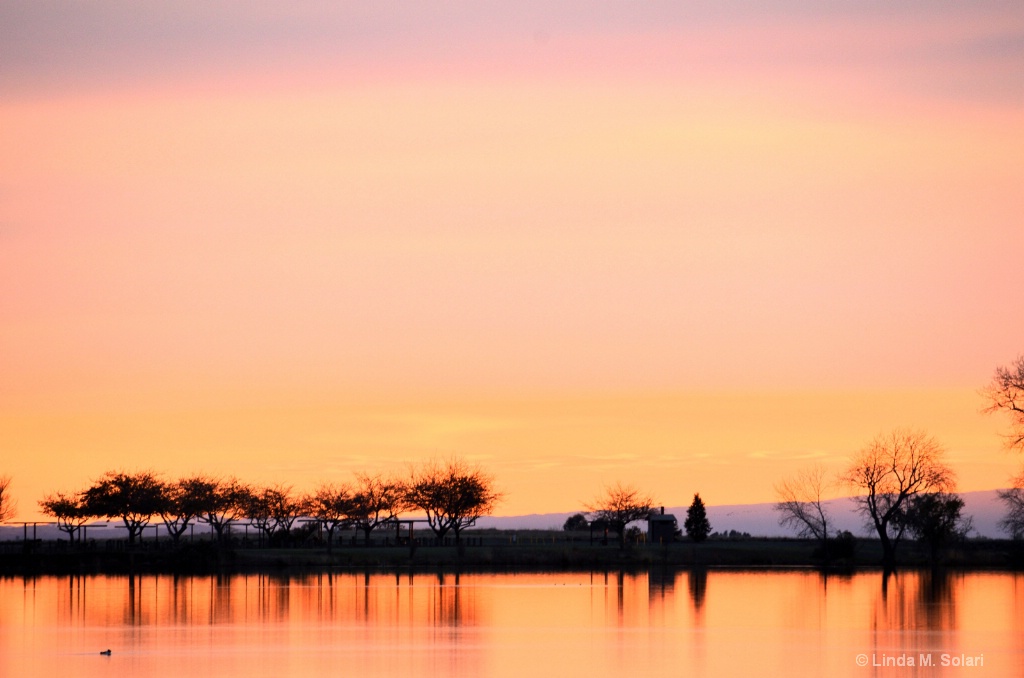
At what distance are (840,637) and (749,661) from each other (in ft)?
20.6

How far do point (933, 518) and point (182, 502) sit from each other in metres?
55.2

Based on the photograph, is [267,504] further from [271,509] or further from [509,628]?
[509,628]

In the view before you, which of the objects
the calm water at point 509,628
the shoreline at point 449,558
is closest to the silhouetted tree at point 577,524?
the shoreline at point 449,558

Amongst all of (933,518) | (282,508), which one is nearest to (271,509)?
(282,508)

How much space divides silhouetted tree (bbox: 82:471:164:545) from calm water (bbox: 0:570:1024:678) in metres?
41.8

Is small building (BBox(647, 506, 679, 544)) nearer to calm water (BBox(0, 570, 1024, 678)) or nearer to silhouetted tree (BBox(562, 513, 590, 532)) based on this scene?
silhouetted tree (BBox(562, 513, 590, 532))

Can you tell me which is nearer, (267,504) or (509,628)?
(509,628)

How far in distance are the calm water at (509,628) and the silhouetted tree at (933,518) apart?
2339cm

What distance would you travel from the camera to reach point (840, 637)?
4059 centimetres

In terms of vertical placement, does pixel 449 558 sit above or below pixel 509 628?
below

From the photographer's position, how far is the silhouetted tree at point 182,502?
350 feet

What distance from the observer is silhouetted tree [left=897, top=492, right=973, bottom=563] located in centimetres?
8844

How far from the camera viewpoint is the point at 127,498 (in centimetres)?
10850

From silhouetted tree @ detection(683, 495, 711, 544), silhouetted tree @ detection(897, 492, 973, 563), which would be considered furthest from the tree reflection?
silhouetted tree @ detection(683, 495, 711, 544)
